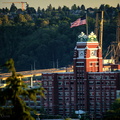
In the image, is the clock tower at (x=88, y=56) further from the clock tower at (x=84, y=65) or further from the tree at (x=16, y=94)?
the tree at (x=16, y=94)

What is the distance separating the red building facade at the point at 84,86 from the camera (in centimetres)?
9456

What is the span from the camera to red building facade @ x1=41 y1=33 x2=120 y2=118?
94.6m

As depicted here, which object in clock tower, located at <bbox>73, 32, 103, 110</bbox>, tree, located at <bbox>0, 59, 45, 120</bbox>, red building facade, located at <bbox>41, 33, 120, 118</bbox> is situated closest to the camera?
tree, located at <bbox>0, 59, 45, 120</bbox>

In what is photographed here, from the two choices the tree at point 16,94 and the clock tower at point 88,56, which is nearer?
the tree at point 16,94

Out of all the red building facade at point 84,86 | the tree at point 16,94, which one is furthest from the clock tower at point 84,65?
the tree at point 16,94

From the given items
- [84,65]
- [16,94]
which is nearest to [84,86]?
[84,65]

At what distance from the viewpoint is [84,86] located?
9569 cm

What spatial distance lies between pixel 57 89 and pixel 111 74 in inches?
305

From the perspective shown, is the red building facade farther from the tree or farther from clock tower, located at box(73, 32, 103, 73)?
the tree

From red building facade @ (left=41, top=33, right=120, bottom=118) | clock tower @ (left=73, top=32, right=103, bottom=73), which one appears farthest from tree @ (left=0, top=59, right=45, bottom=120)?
clock tower @ (left=73, top=32, right=103, bottom=73)

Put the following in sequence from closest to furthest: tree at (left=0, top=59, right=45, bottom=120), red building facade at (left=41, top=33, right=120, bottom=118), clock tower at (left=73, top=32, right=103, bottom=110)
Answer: tree at (left=0, top=59, right=45, bottom=120) → red building facade at (left=41, top=33, right=120, bottom=118) → clock tower at (left=73, top=32, right=103, bottom=110)

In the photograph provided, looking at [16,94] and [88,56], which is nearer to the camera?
[16,94]

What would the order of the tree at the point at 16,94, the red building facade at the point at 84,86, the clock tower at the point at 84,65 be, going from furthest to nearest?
the clock tower at the point at 84,65 → the red building facade at the point at 84,86 → the tree at the point at 16,94

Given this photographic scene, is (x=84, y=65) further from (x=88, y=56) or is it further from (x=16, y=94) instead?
(x=16, y=94)
